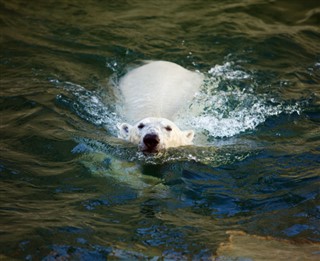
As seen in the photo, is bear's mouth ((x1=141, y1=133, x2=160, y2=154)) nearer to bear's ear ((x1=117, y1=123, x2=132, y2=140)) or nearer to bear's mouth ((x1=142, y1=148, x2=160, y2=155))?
bear's mouth ((x1=142, y1=148, x2=160, y2=155))

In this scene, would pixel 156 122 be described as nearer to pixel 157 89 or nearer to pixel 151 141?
A: pixel 151 141

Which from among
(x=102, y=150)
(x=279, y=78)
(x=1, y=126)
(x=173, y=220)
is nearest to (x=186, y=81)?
(x=279, y=78)

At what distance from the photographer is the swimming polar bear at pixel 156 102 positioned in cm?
643

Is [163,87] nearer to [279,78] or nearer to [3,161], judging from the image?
[279,78]

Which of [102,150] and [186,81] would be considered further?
[186,81]

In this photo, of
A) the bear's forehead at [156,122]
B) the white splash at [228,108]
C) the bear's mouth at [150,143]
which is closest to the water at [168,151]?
the white splash at [228,108]

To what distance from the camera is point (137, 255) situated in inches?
172

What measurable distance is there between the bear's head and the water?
0.13m

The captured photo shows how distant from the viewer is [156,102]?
7.52 metres

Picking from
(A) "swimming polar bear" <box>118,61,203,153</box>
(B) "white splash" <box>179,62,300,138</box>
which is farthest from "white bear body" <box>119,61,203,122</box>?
(B) "white splash" <box>179,62,300,138</box>

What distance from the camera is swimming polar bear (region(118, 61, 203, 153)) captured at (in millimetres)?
6426

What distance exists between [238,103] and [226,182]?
2.39 m

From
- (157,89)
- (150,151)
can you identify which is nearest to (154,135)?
(150,151)

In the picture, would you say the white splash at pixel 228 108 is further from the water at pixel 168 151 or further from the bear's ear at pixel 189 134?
the bear's ear at pixel 189 134
